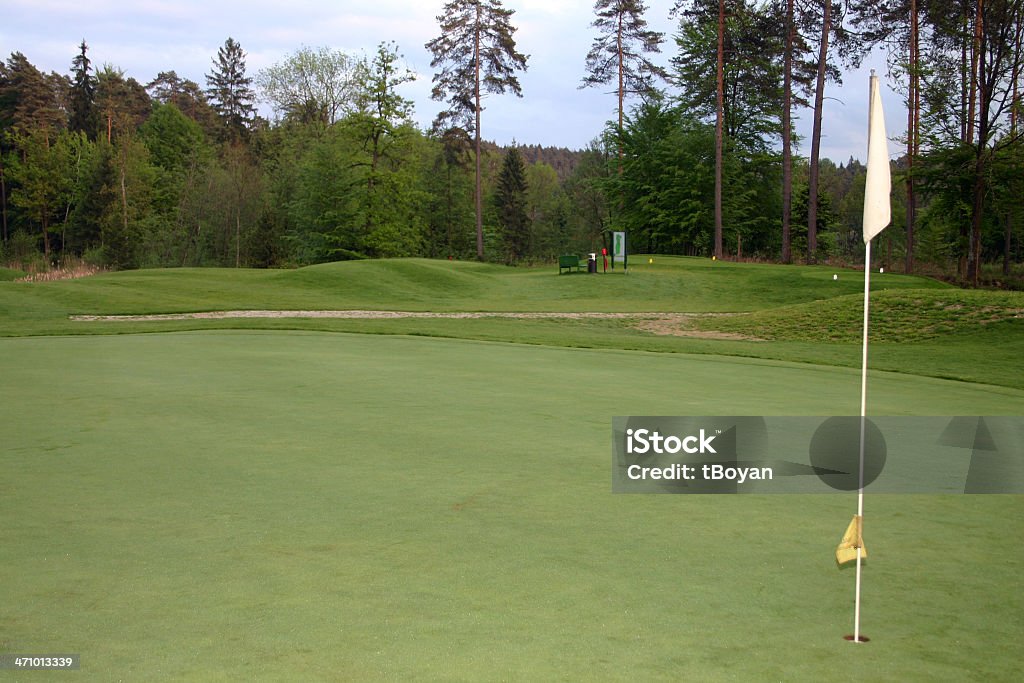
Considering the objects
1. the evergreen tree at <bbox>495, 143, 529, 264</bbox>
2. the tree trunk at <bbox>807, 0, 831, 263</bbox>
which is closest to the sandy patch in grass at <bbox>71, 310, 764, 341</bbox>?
the tree trunk at <bbox>807, 0, 831, 263</bbox>

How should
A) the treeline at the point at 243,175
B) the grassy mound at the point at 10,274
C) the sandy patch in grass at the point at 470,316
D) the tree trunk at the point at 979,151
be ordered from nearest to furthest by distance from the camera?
the sandy patch in grass at the point at 470,316
the tree trunk at the point at 979,151
the grassy mound at the point at 10,274
the treeline at the point at 243,175

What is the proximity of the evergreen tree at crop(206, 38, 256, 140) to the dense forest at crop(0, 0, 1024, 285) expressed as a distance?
177mm

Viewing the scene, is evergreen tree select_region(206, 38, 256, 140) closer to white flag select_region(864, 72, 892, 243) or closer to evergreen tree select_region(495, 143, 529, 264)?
evergreen tree select_region(495, 143, 529, 264)

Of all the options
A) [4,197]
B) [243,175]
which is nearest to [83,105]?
[4,197]

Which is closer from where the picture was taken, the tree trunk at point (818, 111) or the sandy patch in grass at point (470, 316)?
the sandy patch in grass at point (470, 316)

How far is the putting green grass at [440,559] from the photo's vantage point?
2.53 m

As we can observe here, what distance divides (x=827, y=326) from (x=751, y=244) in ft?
104

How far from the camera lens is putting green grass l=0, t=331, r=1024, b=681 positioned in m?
2.53

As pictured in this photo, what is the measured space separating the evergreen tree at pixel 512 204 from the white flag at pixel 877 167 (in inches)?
2438

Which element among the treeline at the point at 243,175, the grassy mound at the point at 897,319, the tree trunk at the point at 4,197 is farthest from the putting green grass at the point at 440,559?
the tree trunk at the point at 4,197

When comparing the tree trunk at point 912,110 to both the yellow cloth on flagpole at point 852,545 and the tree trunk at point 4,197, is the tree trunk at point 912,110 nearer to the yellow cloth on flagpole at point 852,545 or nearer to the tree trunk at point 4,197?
the yellow cloth on flagpole at point 852,545

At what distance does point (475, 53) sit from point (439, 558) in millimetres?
44674

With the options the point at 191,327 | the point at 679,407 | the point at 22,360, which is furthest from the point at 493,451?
the point at 191,327

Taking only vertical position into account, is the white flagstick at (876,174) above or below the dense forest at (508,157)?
below
